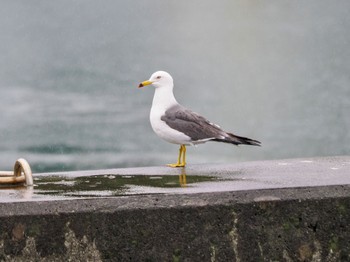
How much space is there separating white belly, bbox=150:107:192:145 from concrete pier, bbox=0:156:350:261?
140 cm

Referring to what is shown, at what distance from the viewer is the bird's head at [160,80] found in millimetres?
5414

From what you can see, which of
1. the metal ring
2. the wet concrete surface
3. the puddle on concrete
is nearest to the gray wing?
the wet concrete surface

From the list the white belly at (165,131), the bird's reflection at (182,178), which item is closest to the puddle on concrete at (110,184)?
the bird's reflection at (182,178)

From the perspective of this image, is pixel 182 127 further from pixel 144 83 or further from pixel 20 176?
pixel 20 176

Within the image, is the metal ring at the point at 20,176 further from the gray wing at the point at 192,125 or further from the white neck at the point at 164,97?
the white neck at the point at 164,97

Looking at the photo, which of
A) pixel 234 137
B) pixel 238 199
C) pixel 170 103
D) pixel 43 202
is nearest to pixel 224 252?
pixel 238 199

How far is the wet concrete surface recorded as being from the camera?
375 cm

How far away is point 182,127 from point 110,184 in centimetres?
105

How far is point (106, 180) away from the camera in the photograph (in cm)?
443

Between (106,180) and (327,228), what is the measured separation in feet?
4.72

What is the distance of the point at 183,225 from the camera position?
11.5 feet

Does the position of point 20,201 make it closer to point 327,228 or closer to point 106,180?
point 106,180

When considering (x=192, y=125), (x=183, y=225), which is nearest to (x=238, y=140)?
(x=192, y=125)

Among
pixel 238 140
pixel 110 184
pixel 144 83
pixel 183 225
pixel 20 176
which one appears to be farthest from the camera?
pixel 144 83
